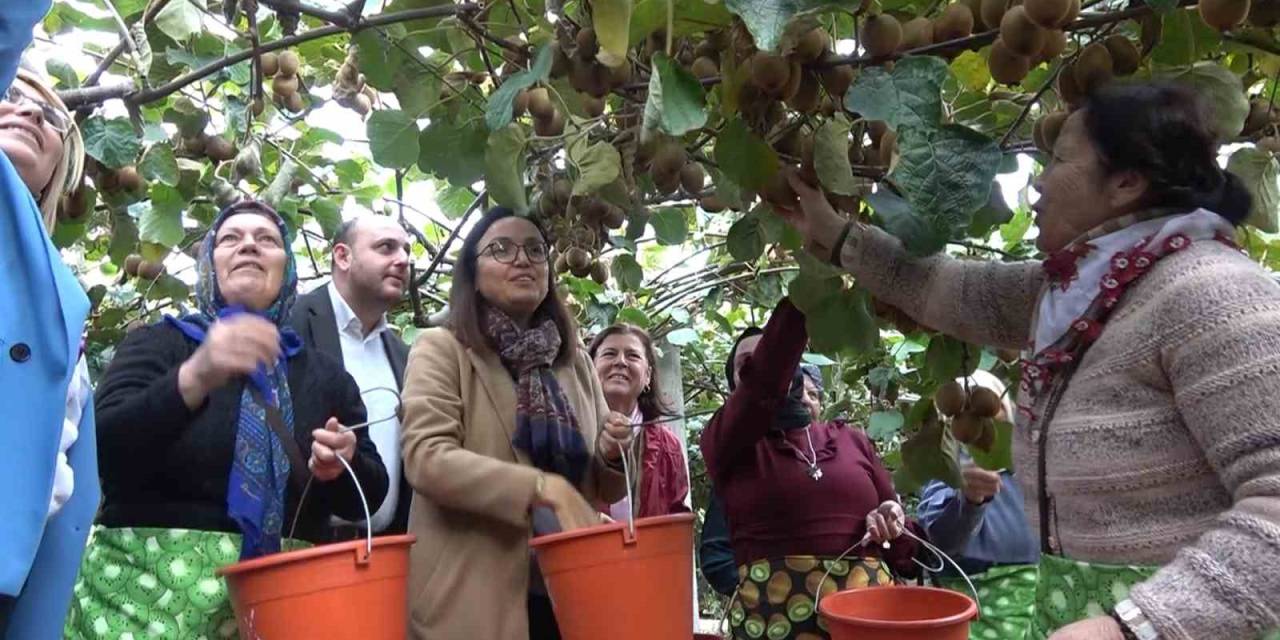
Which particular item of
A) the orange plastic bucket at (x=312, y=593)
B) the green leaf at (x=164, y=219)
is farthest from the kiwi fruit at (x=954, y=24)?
the green leaf at (x=164, y=219)

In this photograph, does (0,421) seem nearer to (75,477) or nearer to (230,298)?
(75,477)

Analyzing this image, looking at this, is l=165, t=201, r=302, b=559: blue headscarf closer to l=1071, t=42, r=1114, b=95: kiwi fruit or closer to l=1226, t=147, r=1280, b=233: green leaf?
l=1071, t=42, r=1114, b=95: kiwi fruit

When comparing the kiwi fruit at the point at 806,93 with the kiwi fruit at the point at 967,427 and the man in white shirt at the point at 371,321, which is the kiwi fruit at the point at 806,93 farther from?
the man in white shirt at the point at 371,321

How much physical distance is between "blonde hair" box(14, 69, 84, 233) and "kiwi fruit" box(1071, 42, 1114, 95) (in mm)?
1148

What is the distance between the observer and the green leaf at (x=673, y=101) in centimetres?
98

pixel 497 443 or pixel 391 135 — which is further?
pixel 497 443

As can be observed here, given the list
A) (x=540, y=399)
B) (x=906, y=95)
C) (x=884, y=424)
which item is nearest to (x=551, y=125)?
(x=540, y=399)

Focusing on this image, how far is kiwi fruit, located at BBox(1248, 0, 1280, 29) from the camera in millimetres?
1027

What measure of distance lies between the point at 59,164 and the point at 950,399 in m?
1.19

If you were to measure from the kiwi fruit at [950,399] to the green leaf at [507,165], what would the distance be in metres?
0.63

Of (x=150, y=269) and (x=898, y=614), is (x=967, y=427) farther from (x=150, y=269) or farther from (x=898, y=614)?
(x=150, y=269)

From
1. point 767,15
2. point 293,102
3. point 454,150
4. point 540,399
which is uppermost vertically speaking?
point 293,102

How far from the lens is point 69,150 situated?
1.34m

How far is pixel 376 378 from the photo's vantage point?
1.95 meters
